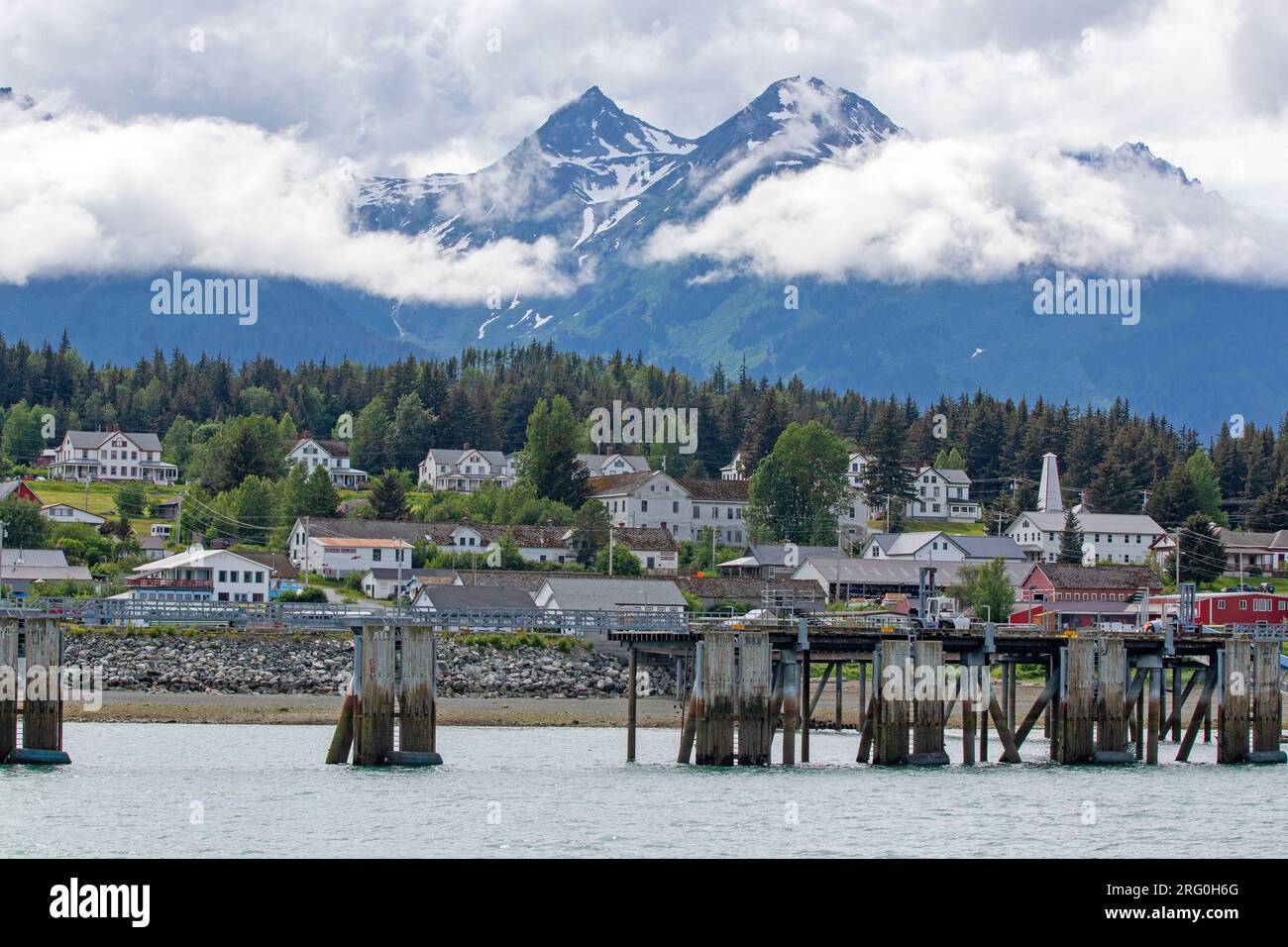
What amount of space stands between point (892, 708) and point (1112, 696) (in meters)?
8.89

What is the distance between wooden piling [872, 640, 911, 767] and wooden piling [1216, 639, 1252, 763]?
45.7 feet

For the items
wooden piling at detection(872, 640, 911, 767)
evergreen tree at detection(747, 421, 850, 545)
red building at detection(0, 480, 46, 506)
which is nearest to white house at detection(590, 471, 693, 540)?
evergreen tree at detection(747, 421, 850, 545)

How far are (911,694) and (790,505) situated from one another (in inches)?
4108

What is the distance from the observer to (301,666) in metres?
91.7

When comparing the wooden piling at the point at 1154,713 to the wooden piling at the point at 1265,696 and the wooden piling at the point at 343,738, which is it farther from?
the wooden piling at the point at 343,738

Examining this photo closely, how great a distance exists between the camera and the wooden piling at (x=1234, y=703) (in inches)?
2502

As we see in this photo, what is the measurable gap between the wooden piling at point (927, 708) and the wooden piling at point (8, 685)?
86.9ft

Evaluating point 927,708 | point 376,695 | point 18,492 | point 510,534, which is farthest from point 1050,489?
point 376,695

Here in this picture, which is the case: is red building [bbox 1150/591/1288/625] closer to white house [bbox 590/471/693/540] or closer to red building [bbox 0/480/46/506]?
white house [bbox 590/471/693/540]

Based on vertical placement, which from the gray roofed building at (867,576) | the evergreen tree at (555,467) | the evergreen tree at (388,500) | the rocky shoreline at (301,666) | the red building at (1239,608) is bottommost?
the rocky shoreline at (301,666)

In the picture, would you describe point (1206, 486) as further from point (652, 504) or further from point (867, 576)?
point (867, 576)

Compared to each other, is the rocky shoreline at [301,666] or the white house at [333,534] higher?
the white house at [333,534]

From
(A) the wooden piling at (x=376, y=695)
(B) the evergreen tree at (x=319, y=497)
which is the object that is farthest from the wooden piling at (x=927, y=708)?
(B) the evergreen tree at (x=319, y=497)
